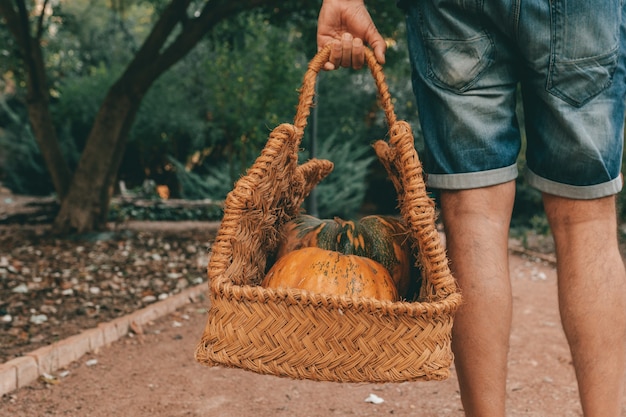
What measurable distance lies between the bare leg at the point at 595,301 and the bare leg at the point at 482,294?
0.14m

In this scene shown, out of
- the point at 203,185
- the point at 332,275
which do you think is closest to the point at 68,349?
the point at 332,275

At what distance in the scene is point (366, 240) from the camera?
1766 millimetres

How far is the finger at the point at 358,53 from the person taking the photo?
5.39 feet

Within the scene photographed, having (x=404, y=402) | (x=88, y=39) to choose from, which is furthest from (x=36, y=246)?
(x=88, y=39)

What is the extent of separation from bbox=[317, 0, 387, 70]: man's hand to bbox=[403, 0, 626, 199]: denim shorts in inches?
Answer: 6.5

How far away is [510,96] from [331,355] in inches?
28.1

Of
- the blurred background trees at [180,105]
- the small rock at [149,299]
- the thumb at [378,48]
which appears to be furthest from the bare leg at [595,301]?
the blurred background trees at [180,105]

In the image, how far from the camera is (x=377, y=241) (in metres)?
1.72

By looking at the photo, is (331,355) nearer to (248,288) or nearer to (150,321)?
(248,288)

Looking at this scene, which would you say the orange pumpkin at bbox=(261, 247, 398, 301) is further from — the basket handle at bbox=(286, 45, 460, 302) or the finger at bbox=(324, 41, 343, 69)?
the finger at bbox=(324, 41, 343, 69)

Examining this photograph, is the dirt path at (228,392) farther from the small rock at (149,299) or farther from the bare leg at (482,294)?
the bare leg at (482,294)

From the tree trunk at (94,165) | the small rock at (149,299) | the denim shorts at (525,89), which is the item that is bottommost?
the small rock at (149,299)

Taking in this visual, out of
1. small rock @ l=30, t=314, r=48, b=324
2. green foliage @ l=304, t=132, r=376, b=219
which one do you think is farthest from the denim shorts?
green foliage @ l=304, t=132, r=376, b=219

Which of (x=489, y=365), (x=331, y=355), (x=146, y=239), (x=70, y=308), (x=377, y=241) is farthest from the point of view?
(x=146, y=239)
